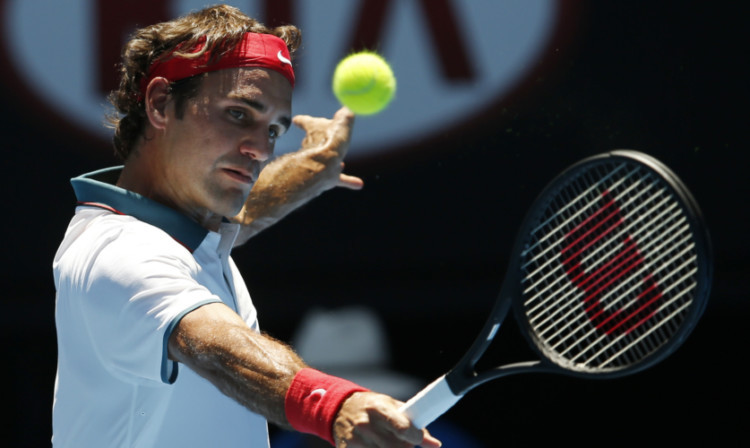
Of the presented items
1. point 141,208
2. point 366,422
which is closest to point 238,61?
point 141,208

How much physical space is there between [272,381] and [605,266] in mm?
1203

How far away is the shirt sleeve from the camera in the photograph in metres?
1.82

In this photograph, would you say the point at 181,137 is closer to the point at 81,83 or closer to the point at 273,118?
the point at 273,118

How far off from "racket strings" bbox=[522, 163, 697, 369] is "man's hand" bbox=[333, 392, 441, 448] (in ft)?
2.56

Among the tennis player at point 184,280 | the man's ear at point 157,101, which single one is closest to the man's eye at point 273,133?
the tennis player at point 184,280

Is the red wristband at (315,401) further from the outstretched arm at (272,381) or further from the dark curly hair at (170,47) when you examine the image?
the dark curly hair at (170,47)

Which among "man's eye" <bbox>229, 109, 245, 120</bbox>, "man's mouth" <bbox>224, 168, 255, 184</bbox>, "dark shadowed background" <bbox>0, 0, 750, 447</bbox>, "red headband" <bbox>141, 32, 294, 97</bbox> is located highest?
"red headband" <bbox>141, 32, 294, 97</bbox>

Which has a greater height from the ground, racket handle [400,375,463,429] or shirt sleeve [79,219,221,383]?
shirt sleeve [79,219,221,383]

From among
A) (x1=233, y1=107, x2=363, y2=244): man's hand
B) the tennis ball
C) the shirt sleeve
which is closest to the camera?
the shirt sleeve

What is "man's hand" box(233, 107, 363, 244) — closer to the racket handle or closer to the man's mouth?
the man's mouth

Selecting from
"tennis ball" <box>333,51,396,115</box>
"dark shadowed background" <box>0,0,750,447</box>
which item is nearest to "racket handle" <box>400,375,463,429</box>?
"tennis ball" <box>333,51,396,115</box>

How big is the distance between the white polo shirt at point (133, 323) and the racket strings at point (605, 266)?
0.81m

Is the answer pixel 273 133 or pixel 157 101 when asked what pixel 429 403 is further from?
pixel 157 101

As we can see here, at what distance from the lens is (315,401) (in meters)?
1.72
